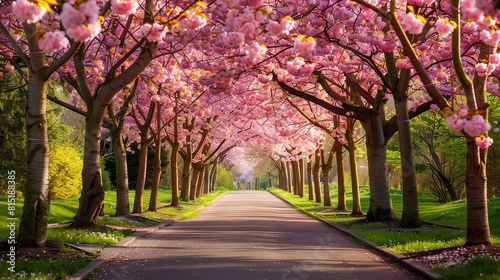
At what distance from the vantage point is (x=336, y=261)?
430 inches

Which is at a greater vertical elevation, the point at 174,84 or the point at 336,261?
the point at 174,84

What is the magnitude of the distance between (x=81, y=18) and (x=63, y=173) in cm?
3227

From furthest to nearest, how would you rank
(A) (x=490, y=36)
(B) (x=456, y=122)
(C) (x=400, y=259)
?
(C) (x=400, y=259)
(A) (x=490, y=36)
(B) (x=456, y=122)

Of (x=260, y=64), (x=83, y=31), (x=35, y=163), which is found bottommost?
(x=35, y=163)

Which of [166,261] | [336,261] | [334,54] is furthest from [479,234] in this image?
[334,54]

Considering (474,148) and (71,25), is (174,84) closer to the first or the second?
(474,148)

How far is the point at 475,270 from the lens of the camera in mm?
8102

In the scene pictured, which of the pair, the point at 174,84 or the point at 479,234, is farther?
the point at 174,84

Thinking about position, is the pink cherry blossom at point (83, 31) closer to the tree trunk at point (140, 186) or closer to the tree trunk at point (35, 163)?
the tree trunk at point (35, 163)

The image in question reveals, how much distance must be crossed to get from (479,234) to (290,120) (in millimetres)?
24256

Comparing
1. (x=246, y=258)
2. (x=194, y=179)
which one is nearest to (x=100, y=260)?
(x=246, y=258)

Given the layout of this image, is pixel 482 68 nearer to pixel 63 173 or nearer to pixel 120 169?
pixel 120 169

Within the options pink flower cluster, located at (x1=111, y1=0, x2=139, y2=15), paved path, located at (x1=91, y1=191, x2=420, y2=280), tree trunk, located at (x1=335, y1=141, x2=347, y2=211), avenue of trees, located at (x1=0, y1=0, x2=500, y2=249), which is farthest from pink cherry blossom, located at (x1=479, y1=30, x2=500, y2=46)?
tree trunk, located at (x1=335, y1=141, x2=347, y2=211)

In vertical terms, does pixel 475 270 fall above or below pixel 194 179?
below
